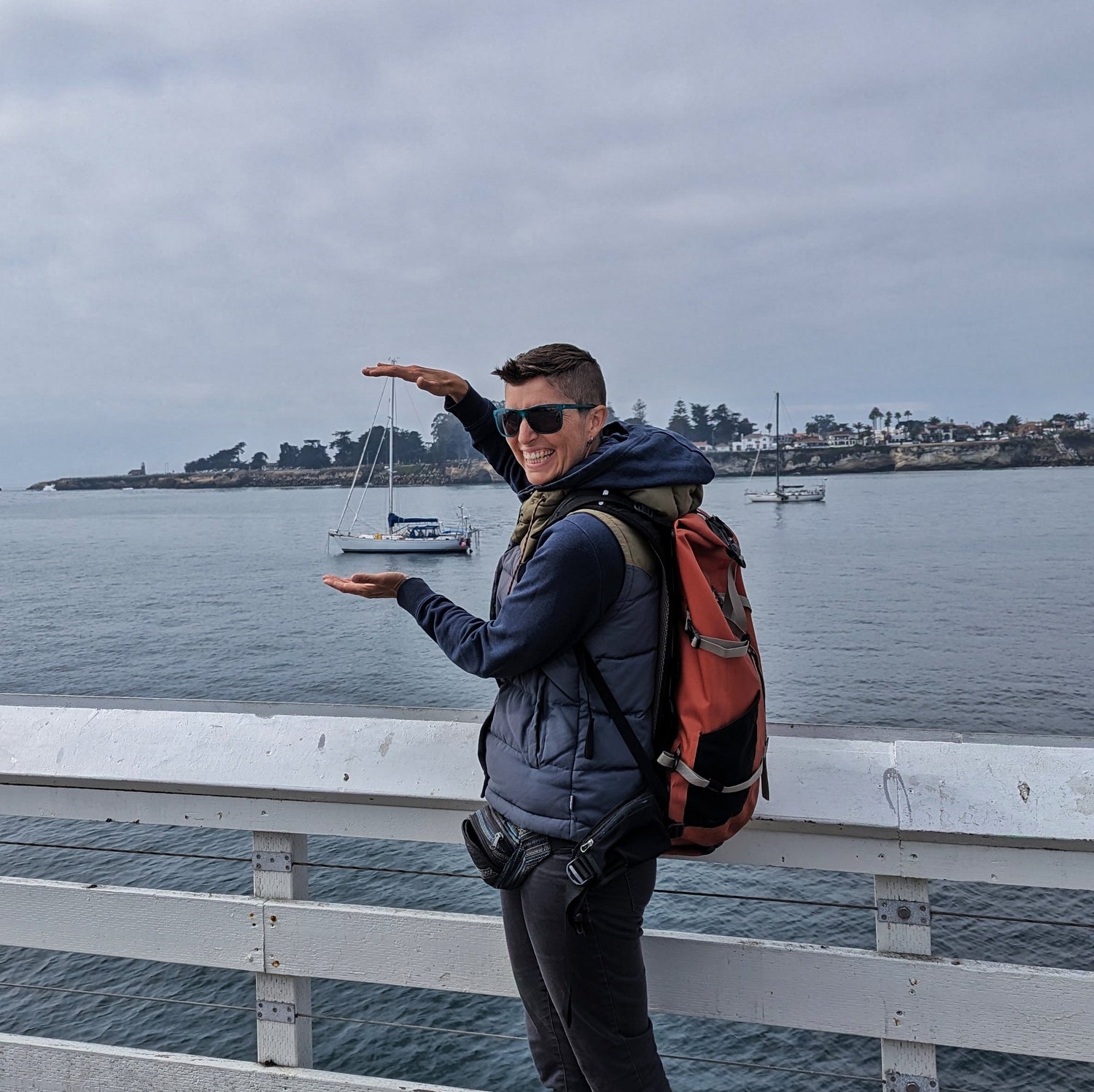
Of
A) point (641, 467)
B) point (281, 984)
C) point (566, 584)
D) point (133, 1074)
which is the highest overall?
Result: point (641, 467)

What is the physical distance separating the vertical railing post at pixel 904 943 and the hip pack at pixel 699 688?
1.02 ft

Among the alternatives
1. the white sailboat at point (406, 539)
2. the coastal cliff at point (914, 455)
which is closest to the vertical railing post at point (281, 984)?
the white sailboat at point (406, 539)

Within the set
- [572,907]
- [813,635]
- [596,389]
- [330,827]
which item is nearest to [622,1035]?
[572,907]

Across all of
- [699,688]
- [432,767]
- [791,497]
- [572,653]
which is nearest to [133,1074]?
[432,767]

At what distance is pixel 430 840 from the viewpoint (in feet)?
6.41

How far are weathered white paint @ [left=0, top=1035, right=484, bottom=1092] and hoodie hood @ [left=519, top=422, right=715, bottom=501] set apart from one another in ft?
4.00

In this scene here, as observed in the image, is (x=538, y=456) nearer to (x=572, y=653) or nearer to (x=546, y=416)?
(x=546, y=416)

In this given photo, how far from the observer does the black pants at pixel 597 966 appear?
1.68 metres

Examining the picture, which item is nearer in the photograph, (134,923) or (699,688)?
(699,688)

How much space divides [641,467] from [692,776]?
52 cm

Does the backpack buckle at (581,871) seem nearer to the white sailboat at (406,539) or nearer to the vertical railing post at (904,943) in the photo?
the vertical railing post at (904,943)

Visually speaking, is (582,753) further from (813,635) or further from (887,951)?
(813,635)

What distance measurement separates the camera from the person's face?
188 centimetres

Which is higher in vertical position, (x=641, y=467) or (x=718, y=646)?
(x=641, y=467)
